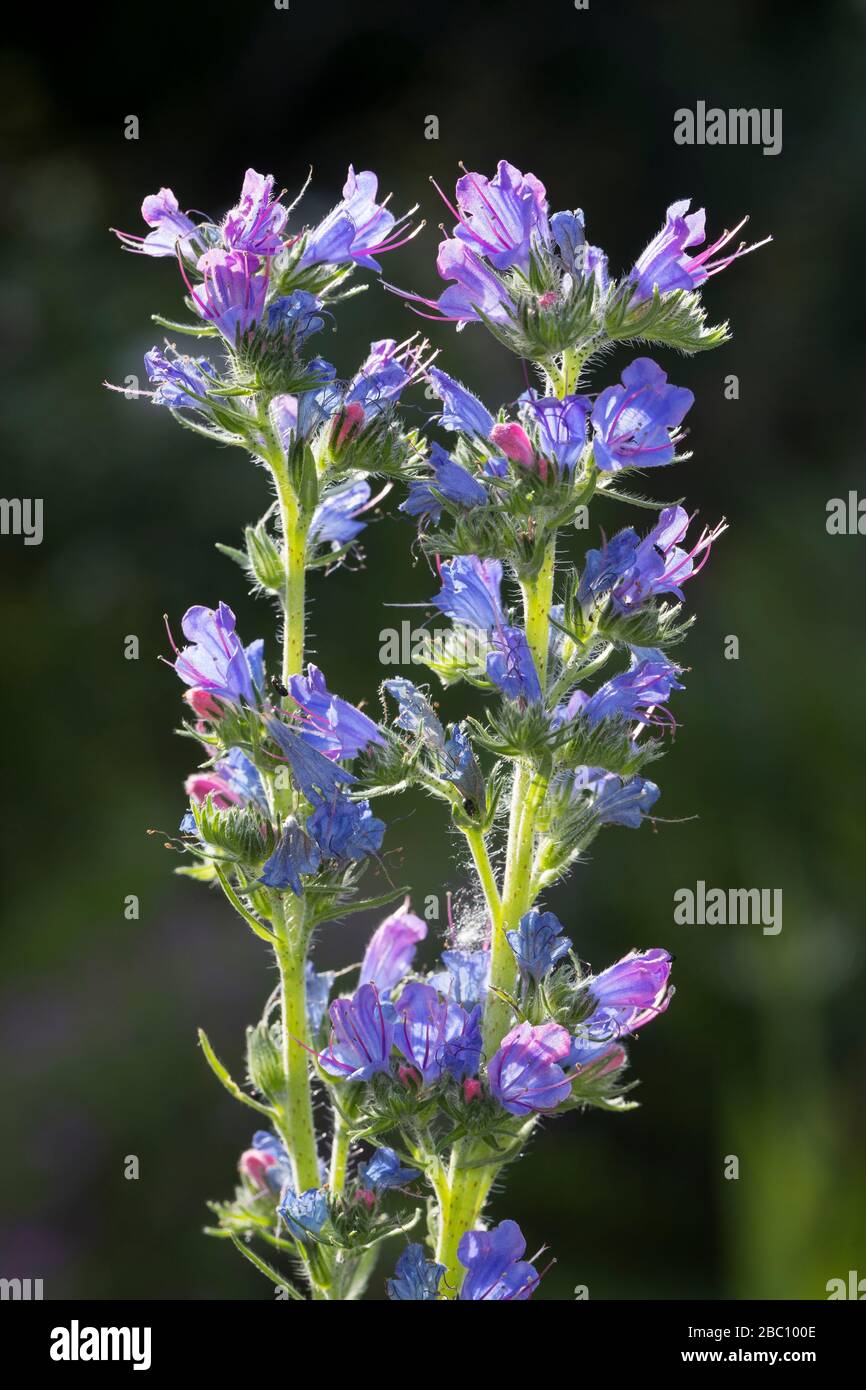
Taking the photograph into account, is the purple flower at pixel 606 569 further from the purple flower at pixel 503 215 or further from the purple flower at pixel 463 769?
the purple flower at pixel 503 215

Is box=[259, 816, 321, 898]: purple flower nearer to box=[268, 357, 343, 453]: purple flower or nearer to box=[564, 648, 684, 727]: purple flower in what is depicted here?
box=[564, 648, 684, 727]: purple flower

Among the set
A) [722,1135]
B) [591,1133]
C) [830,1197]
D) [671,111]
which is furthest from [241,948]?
[671,111]

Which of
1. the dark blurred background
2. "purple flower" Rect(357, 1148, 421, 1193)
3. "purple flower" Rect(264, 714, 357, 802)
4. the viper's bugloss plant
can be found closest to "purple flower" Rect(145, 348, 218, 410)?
the viper's bugloss plant

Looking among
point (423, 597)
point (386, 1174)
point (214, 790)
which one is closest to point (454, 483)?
point (214, 790)

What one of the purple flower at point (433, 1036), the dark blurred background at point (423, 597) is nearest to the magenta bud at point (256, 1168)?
the purple flower at point (433, 1036)

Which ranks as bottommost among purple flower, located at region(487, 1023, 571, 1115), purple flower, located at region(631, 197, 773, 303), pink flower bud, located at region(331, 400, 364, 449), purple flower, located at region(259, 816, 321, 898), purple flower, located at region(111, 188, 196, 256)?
purple flower, located at region(487, 1023, 571, 1115)

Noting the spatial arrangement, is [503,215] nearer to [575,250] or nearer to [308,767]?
[575,250]
